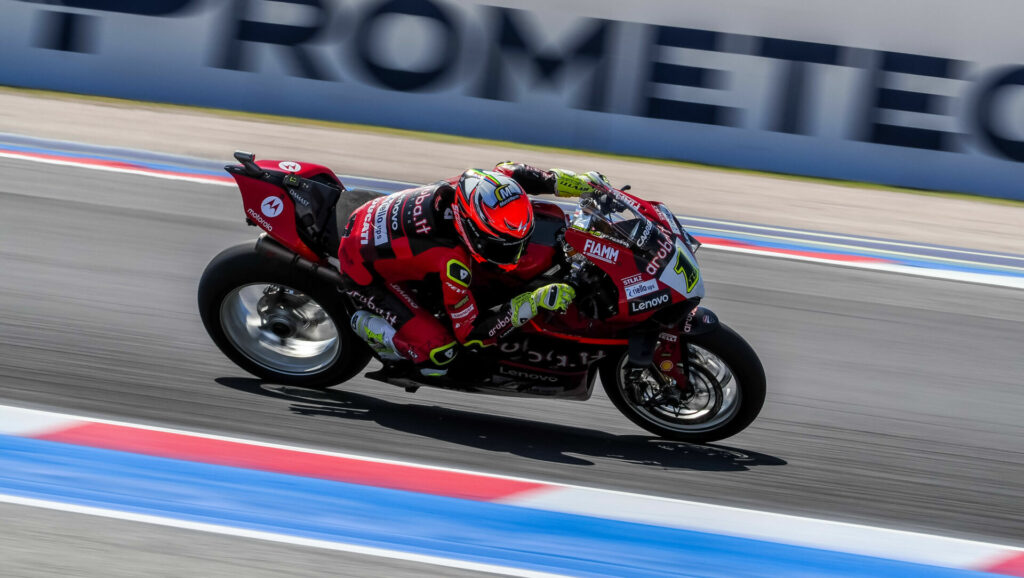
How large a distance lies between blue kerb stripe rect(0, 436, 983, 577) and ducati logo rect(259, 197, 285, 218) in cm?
133

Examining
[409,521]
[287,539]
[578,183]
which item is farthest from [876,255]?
[287,539]

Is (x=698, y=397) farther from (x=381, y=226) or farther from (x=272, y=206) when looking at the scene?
(x=272, y=206)

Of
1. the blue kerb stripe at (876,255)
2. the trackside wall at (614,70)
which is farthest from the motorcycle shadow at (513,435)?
the trackside wall at (614,70)

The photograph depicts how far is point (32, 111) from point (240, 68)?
224 centimetres

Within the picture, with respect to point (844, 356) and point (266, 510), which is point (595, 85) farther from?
point (266, 510)

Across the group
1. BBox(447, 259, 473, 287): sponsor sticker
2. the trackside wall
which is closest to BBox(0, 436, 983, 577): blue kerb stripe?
BBox(447, 259, 473, 287): sponsor sticker

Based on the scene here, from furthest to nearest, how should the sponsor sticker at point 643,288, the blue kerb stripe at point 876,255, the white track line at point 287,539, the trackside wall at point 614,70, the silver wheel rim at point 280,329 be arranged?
the trackside wall at point 614,70 → the blue kerb stripe at point 876,255 → the silver wheel rim at point 280,329 → the sponsor sticker at point 643,288 → the white track line at point 287,539

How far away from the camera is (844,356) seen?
6.47 meters

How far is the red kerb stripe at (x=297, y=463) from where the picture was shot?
4.43 metres

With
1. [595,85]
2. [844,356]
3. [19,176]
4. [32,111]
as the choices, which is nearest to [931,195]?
[595,85]

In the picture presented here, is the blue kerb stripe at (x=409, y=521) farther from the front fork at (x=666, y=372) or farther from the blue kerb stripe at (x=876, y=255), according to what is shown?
the blue kerb stripe at (x=876, y=255)

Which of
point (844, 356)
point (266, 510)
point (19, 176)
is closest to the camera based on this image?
point (266, 510)

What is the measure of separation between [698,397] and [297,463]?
188 centimetres

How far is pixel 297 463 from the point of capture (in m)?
4.51
